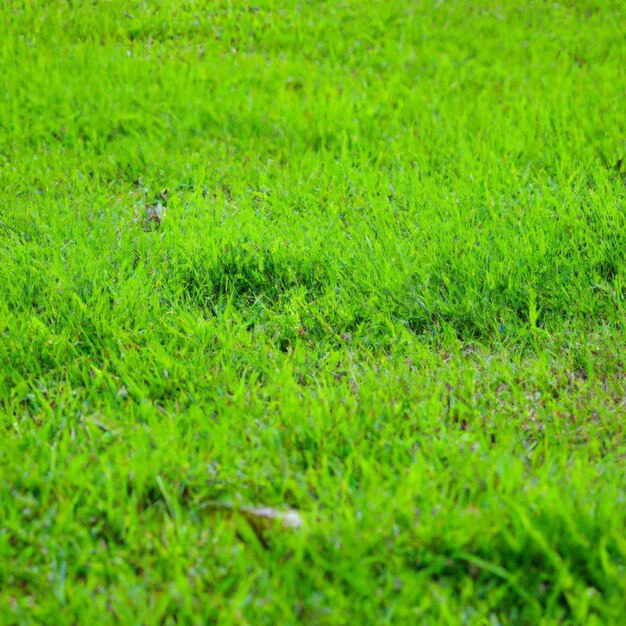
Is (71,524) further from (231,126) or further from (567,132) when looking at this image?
(567,132)

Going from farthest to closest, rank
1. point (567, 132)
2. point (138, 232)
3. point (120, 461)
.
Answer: point (567, 132)
point (138, 232)
point (120, 461)

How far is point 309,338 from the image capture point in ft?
11.2

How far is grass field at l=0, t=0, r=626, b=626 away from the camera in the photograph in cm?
196

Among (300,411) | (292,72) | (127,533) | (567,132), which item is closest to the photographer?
(127,533)

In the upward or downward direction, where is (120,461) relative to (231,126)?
downward

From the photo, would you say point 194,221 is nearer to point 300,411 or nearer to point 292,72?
point 300,411

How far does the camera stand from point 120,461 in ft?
7.77

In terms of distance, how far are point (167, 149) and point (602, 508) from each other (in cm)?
449

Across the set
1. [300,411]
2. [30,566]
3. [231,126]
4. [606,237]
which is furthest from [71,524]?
[231,126]

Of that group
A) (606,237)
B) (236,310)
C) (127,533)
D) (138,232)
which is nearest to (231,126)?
(138,232)

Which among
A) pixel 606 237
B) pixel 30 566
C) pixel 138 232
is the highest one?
pixel 606 237

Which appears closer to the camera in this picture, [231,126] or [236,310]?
[236,310]

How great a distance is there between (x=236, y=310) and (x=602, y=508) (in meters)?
2.19

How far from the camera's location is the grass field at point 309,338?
6.44ft
